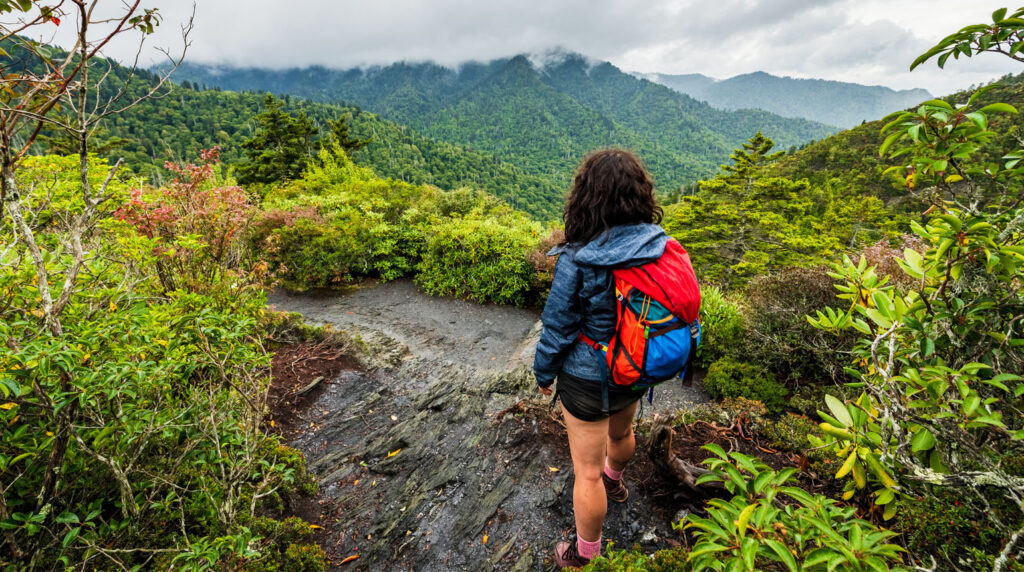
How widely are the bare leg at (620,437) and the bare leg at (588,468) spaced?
5.6 inches

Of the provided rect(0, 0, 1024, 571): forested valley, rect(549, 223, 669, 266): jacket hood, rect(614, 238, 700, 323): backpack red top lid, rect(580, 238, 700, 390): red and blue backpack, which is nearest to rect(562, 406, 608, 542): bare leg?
rect(0, 0, 1024, 571): forested valley

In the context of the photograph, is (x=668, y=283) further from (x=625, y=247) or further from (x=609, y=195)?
(x=609, y=195)

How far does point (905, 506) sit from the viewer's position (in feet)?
5.90

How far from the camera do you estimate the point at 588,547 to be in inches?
88.7

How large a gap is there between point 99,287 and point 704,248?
12158mm

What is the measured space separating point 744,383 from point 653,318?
3.00 meters

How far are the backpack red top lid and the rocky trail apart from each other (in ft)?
5.25

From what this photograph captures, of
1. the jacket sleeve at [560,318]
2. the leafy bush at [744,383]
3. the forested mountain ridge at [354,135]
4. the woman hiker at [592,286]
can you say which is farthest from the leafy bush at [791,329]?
the forested mountain ridge at [354,135]

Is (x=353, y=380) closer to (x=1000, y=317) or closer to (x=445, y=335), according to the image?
(x=445, y=335)

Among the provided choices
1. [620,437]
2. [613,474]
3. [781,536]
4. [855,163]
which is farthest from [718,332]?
[855,163]

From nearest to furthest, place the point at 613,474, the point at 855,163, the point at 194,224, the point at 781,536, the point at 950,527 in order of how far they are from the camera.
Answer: the point at 781,536, the point at 950,527, the point at 613,474, the point at 194,224, the point at 855,163

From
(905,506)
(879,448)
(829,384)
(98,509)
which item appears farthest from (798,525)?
(829,384)

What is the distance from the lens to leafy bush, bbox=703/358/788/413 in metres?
3.93

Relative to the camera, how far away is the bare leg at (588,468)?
204cm
